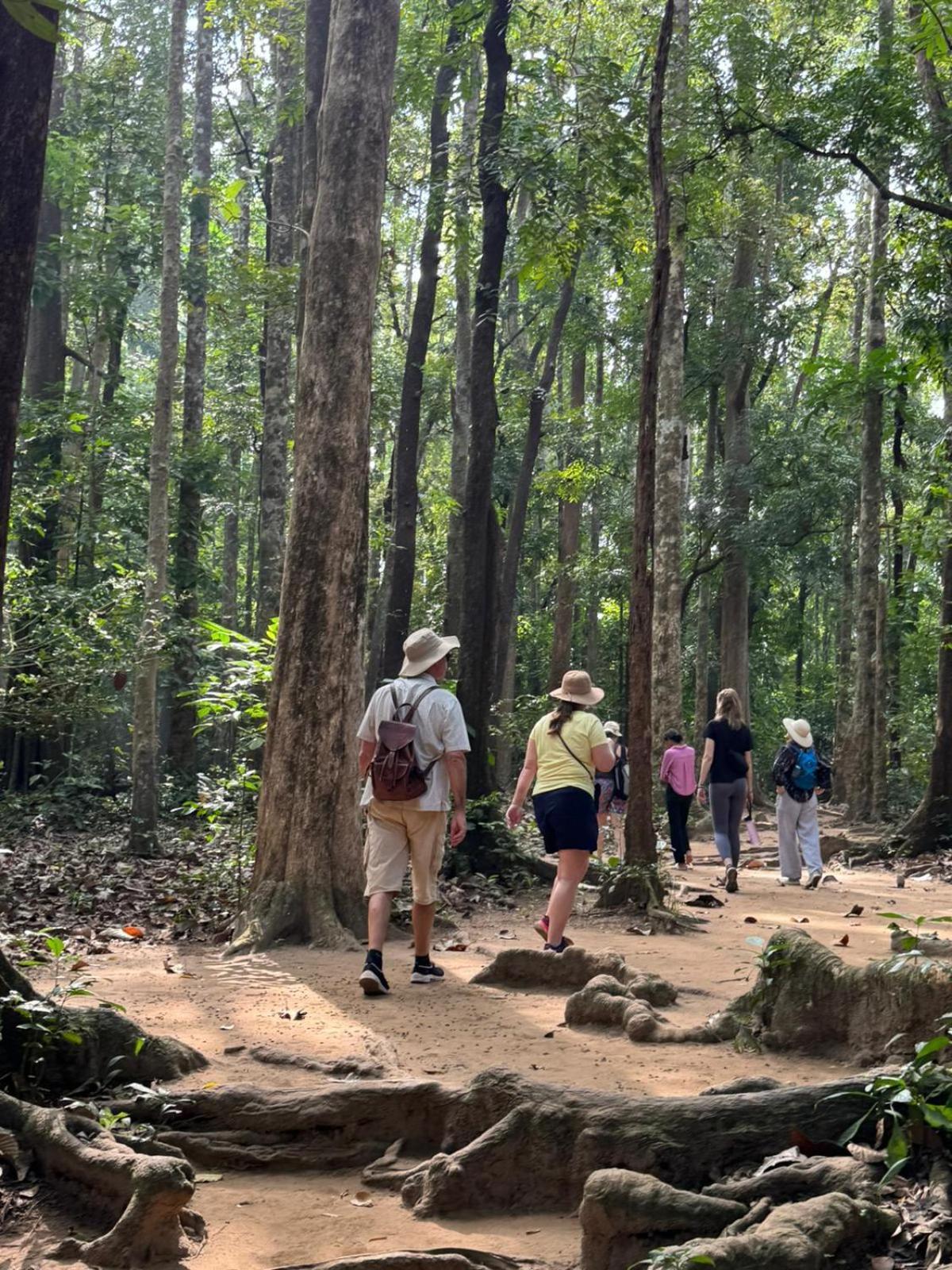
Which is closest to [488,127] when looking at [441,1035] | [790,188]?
[441,1035]

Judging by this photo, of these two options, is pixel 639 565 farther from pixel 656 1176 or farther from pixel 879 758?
pixel 879 758

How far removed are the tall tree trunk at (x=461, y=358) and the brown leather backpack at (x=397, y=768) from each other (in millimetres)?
8630

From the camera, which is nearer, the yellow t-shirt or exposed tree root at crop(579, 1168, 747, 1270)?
exposed tree root at crop(579, 1168, 747, 1270)

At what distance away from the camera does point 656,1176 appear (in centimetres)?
406

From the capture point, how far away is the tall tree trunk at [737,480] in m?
28.5

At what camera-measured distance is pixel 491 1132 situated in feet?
14.2

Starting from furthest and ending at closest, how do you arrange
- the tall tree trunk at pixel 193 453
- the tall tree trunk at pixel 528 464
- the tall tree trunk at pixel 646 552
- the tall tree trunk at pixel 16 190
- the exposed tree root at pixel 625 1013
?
the tall tree trunk at pixel 528 464
the tall tree trunk at pixel 193 453
the tall tree trunk at pixel 646 552
the exposed tree root at pixel 625 1013
the tall tree trunk at pixel 16 190

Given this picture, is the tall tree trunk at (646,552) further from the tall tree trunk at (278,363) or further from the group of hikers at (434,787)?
the tall tree trunk at (278,363)

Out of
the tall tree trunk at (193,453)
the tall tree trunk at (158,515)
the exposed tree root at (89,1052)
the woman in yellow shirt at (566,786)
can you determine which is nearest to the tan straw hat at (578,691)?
the woman in yellow shirt at (566,786)

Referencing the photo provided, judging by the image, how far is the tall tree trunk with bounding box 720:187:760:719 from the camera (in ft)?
93.6

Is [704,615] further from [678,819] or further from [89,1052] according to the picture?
[89,1052]

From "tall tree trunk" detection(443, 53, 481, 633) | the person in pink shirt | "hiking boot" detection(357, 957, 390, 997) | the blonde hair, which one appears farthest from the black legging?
"hiking boot" detection(357, 957, 390, 997)

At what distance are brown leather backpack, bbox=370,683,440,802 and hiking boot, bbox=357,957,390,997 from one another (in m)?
0.98

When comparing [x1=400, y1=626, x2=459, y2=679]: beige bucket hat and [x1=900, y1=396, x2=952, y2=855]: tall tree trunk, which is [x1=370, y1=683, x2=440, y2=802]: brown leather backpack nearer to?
[x1=400, y1=626, x2=459, y2=679]: beige bucket hat
